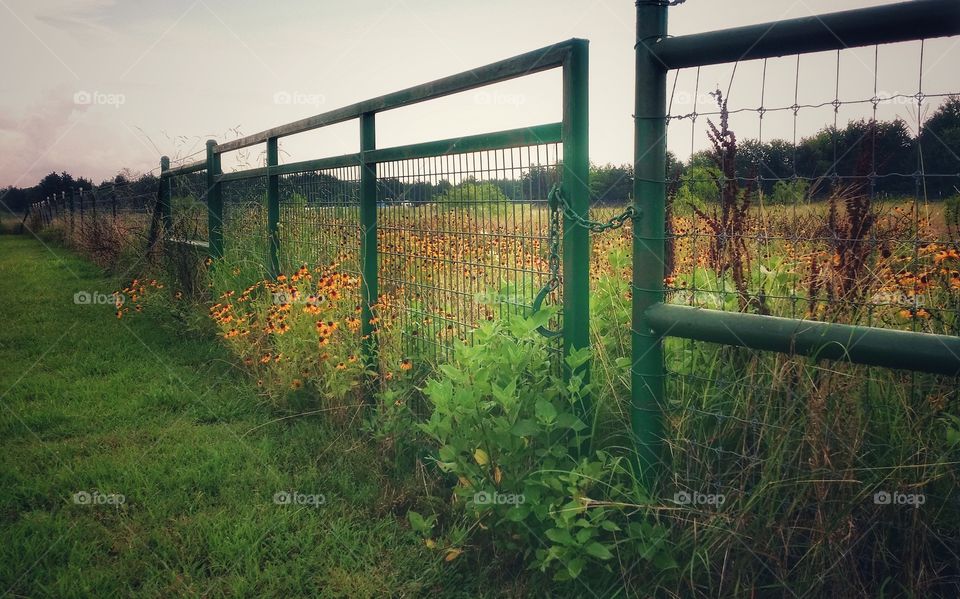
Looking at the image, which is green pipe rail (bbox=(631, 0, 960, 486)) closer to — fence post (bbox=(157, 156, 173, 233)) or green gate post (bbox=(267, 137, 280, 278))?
green gate post (bbox=(267, 137, 280, 278))

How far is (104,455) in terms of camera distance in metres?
4.33

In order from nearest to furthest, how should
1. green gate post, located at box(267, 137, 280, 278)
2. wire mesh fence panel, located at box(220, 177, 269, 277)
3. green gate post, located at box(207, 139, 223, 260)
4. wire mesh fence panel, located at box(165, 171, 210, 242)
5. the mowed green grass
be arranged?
the mowed green grass < green gate post, located at box(267, 137, 280, 278) < wire mesh fence panel, located at box(220, 177, 269, 277) < green gate post, located at box(207, 139, 223, 260) < wire mesh fence panel, located at box(165, 171, 210, 242)

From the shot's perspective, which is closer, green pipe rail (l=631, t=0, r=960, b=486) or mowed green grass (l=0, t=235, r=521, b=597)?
green pipe rail (l=631, t=0, r=960, b=486)

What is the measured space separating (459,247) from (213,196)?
6111 mm

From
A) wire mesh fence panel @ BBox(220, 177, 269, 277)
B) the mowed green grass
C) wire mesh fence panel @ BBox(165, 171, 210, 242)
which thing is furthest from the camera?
wire mesh fence panel @ BBox(165, 171, 210, 242)

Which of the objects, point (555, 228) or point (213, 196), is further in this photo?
point (213, 196)

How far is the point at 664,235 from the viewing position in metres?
2.76

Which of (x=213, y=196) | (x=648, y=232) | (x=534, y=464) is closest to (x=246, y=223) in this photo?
(x=213, y=196)

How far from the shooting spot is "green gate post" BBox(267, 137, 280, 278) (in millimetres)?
6891

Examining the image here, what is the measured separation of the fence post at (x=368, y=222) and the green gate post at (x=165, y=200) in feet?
20.0

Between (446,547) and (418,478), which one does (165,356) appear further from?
(446,547)

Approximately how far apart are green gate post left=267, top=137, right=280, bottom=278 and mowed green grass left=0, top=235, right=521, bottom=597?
1.14m

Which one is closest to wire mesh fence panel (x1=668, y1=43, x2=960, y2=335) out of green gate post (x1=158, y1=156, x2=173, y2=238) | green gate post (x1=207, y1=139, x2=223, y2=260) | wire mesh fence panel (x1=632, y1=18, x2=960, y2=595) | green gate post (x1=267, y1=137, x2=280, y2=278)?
wire mesh fence panel (x1=632, y1=18, x2=960, y2=595)

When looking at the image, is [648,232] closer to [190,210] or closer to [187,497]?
[187,497]
